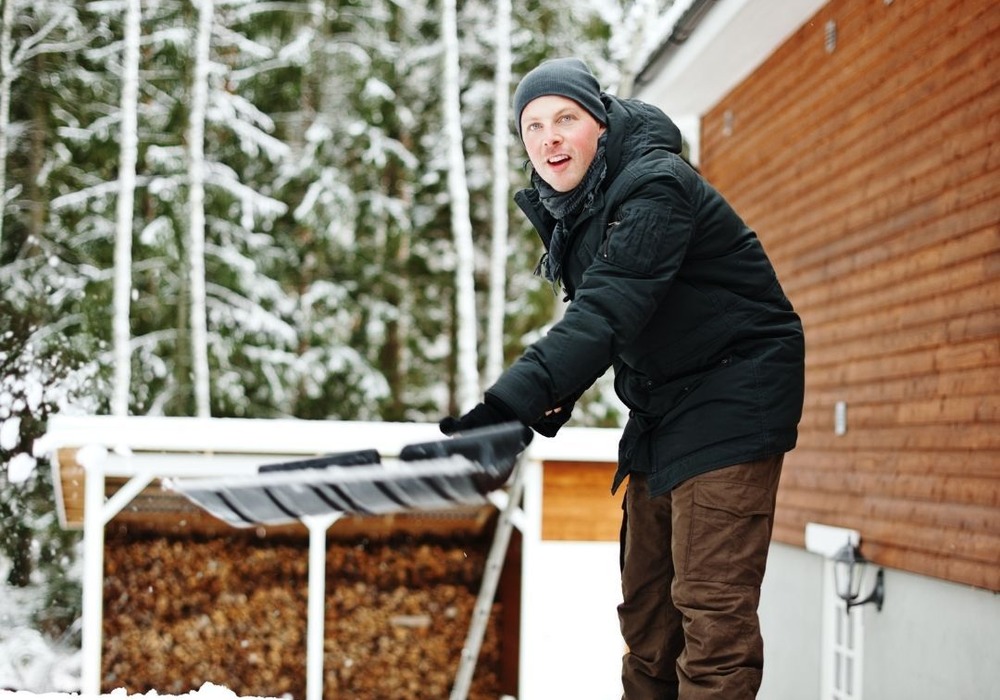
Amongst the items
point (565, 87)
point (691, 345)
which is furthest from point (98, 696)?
point (565, 87)

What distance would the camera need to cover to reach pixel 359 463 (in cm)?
157

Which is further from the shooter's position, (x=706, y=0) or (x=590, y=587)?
(x=590, y=587)

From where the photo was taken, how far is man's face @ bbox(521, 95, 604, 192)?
1.91 metres

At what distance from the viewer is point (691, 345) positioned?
1.96m

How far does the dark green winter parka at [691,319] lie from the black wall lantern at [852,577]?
2557 mm

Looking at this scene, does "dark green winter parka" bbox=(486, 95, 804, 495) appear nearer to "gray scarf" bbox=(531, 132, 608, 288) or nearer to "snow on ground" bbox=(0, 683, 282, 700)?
"gray scarf" bbox=(531, 132, 608, 288)

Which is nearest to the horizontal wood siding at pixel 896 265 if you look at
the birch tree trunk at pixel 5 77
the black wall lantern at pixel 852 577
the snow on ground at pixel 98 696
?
the black wall lantern at pixel 852 577

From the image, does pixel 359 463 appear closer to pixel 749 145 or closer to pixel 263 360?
pixel 749 145

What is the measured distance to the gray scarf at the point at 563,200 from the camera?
6.30ft

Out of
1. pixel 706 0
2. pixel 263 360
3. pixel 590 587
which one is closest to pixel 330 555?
pixel 590 587

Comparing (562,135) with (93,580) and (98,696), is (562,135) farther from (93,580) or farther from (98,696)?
(93,580)

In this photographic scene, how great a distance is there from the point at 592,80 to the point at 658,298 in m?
0.46

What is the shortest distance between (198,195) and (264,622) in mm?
6796

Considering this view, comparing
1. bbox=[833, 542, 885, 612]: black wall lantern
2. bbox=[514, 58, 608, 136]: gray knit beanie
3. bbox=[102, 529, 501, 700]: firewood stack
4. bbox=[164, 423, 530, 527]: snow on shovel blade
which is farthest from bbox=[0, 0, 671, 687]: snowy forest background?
bbox=[164, 423, 530, 527]: snow on shovel blade
